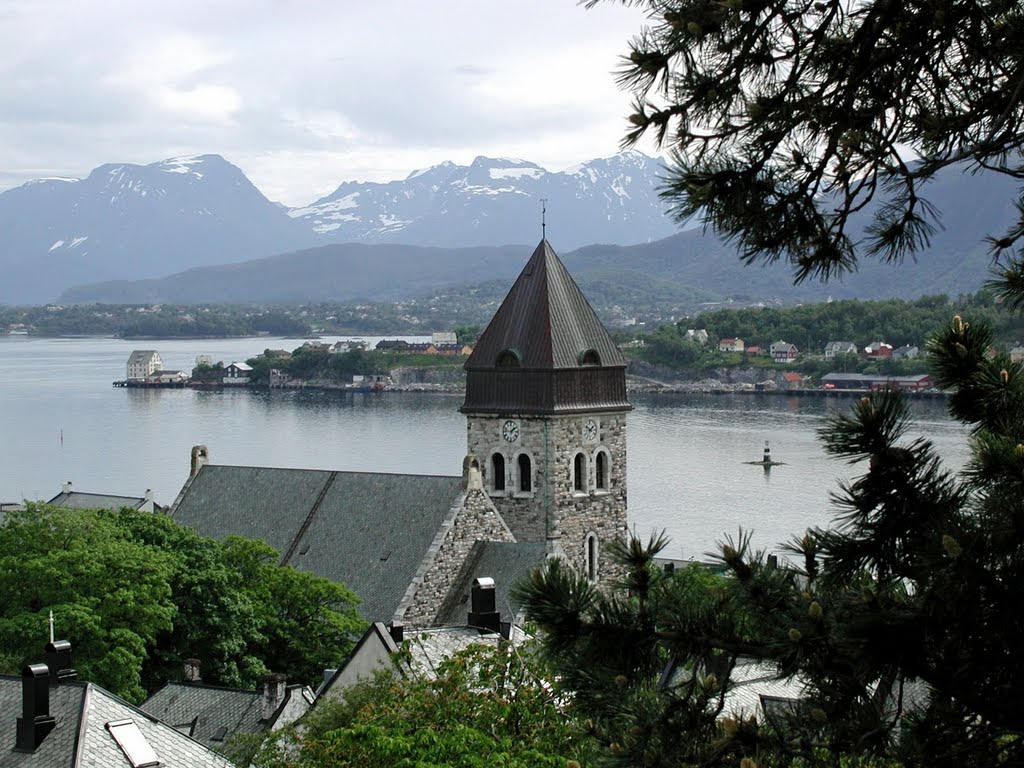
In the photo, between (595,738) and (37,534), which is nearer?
(595,738)

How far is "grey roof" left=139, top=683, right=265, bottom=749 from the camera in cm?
2354

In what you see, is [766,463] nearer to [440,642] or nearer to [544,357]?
[544,357]

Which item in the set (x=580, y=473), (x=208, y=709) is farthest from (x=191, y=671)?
(x=580, y=473)

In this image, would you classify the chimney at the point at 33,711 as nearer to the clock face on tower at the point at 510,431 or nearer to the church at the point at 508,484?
the church at the point at 508,484

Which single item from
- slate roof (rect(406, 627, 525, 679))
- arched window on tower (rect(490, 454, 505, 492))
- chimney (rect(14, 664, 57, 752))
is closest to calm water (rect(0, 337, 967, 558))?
arched window on tower (rect(490, 454, 505, 492))

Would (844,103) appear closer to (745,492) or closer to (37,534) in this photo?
(37,534)

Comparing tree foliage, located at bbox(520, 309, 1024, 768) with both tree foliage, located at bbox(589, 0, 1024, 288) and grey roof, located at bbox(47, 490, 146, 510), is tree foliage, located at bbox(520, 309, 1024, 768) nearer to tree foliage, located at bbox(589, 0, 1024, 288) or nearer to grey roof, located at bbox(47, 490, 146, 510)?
tree foliage, located at bbox(589, 0, 1024, 288)

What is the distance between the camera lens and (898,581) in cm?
591

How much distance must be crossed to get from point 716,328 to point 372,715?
183103 mm

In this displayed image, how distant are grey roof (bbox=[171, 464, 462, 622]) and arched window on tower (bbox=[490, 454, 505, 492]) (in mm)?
1506

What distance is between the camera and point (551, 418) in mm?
30828

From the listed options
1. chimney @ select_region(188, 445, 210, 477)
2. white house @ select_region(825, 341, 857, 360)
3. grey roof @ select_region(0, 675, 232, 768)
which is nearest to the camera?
grey roof @ select_region(0, 675, 232, 768)

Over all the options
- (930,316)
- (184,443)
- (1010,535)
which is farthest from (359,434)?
(1010,535)

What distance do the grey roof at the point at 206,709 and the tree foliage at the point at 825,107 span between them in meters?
17.8
